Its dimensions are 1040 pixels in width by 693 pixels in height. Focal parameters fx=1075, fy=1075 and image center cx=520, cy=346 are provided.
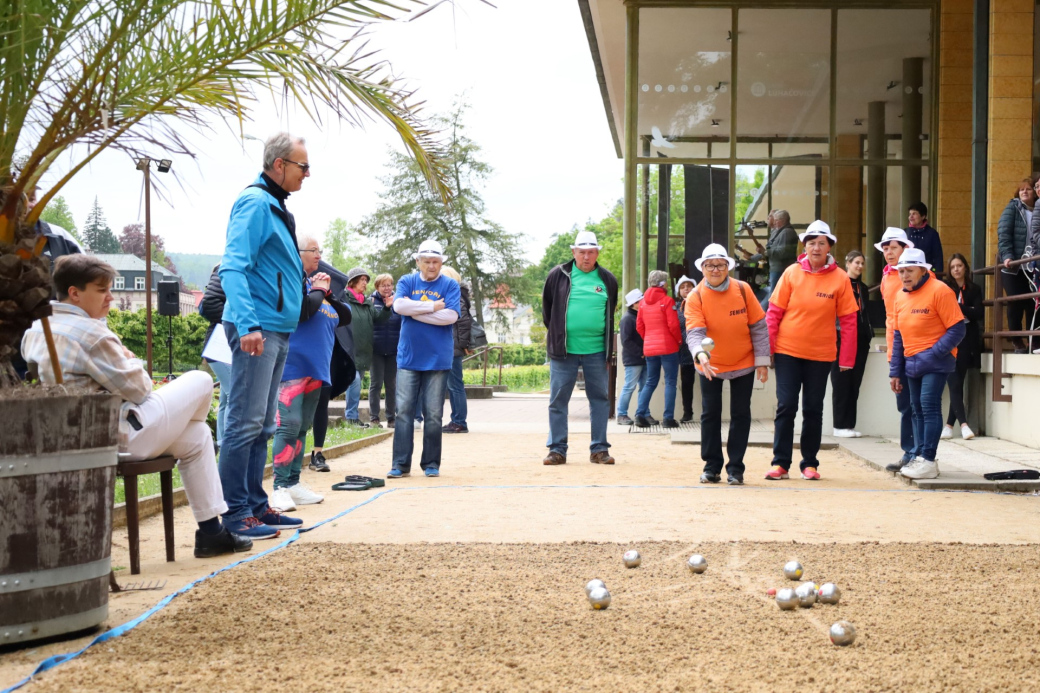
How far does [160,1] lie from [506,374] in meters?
32.0

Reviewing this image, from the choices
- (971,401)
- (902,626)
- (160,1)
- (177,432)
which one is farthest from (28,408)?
(971,401)

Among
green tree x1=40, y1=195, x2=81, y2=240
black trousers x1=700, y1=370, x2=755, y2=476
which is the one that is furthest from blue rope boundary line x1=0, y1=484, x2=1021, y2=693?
green tree x1=40, y1=195, x2=81, y2=240

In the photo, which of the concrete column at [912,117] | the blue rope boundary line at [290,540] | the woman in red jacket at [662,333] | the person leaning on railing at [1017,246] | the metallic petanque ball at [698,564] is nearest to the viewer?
the blue rope boundary line at [290,540]

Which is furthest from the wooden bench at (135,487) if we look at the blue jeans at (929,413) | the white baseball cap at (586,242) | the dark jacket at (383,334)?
the dark jacket at (383,334)

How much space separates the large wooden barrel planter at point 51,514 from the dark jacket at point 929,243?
34.4 ft

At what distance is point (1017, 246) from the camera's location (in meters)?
10.9

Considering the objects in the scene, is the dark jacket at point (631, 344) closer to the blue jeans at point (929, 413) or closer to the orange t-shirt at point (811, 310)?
the orange t-shirt at point (811, 310)

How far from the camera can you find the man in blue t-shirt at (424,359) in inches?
336

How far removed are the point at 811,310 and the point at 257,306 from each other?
458cm

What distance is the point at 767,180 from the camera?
1497 cm

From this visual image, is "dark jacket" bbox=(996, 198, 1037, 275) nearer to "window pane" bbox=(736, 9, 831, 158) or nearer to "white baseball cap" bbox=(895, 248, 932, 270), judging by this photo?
"white baseball cap" bbox=(895, 248, 932, 270)

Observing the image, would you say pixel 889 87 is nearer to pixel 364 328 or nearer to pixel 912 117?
pixel 912 117

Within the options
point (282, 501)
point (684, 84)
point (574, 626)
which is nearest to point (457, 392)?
point (684, 84)

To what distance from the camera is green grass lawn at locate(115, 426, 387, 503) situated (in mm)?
7250
